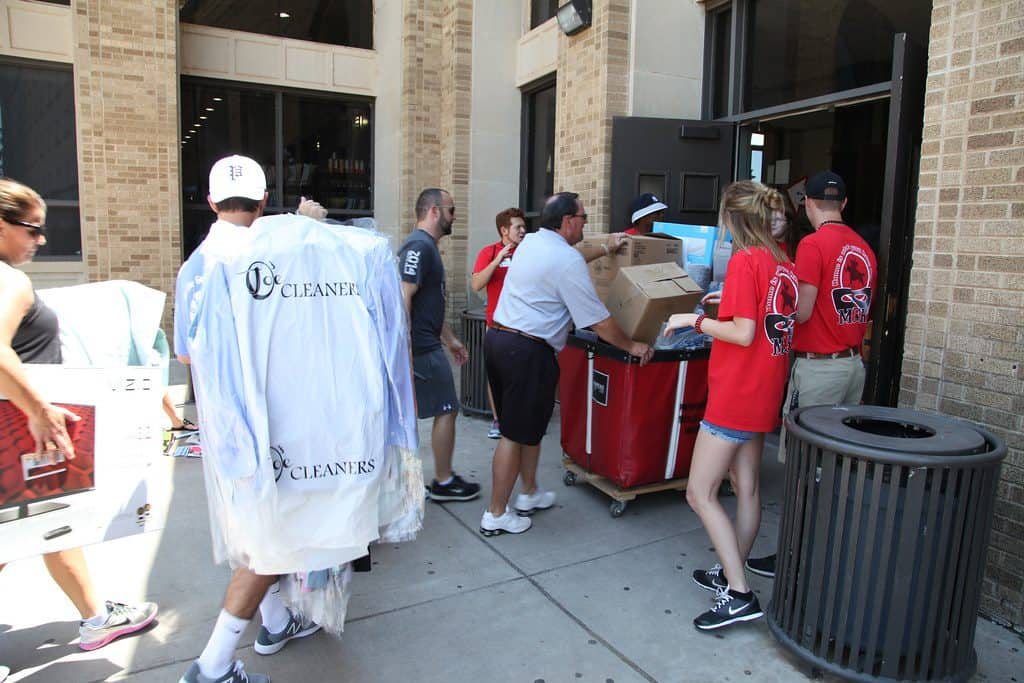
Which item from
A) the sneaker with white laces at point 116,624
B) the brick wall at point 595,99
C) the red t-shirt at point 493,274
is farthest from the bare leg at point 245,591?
the brick wall at point 595,99

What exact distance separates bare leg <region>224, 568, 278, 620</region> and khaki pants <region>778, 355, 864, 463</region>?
2609 mm

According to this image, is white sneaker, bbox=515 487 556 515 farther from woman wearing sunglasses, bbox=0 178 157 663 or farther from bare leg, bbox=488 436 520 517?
woman wearing sunglasses, bbox=0 178 157 663

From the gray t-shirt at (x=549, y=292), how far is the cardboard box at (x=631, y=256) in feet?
1.89

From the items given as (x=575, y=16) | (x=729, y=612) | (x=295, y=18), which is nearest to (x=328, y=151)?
(x=295, y=18)

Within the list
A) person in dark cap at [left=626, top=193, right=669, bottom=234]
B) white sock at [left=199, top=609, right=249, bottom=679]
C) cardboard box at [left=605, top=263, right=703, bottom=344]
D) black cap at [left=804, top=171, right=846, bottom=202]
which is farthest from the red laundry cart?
white sock at [left=199, top=609, right=249, bottom=679]

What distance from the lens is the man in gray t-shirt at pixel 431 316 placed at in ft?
14.6

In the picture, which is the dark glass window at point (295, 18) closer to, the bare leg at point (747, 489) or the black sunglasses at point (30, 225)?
the black sunglasses at point (30, 225)

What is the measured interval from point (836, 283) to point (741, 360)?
77 cm

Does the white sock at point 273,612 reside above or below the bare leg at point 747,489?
below

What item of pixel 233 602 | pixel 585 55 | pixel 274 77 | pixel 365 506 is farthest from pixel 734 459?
pixel 274 77

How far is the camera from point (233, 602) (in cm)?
259

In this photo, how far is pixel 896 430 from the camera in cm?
309

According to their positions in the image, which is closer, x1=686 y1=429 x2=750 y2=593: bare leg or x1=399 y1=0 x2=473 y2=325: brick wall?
x1=686 y1=429 x2=750 y2=593: bare leg

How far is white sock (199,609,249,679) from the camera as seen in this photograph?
2586mm
